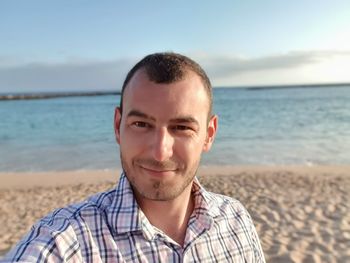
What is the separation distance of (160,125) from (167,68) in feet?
0.72

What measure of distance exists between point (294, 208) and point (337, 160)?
20.5ft

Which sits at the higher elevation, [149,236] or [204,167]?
[149,236]

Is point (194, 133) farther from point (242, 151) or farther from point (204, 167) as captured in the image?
point (242, 151)

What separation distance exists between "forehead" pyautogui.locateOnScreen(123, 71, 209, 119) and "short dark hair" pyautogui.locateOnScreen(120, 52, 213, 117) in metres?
0.02

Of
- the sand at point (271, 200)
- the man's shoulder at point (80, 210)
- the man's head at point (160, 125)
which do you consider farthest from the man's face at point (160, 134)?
the sand at point (271, 200)

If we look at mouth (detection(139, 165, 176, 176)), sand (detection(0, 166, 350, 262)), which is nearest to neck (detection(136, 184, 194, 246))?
mouth (detection(139, 165, 176, 176))

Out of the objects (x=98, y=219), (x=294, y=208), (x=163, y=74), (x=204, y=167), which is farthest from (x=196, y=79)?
(x=204, y=167)

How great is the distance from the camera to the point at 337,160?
11.9 metres

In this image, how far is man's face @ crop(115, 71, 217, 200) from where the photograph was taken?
4.75ft

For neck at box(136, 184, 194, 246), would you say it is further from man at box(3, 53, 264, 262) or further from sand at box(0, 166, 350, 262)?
sand at box(0, 166, 350, 262)

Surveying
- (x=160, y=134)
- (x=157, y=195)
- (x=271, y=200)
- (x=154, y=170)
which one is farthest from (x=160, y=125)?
(x=271, y=200)

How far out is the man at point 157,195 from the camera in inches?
51.7

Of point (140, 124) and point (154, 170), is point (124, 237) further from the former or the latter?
point (140, 124)

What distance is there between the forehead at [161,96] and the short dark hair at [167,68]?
0.8 inches
